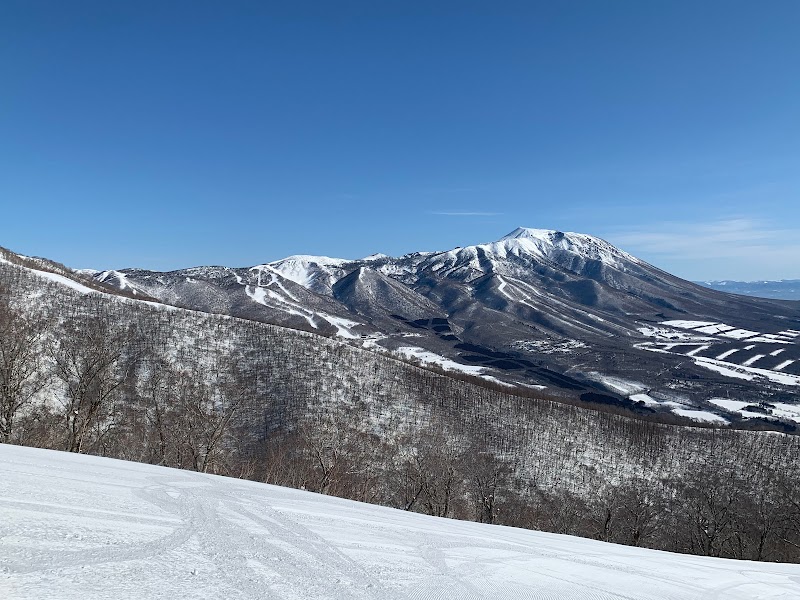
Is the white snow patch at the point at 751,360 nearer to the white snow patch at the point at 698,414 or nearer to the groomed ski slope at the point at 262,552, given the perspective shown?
the white snow patch at the point at 698,414

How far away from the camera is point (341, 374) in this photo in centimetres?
6156

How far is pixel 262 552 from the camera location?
8461 millimetres

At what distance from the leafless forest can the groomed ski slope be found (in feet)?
95.2

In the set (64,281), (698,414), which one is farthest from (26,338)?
(698,414)

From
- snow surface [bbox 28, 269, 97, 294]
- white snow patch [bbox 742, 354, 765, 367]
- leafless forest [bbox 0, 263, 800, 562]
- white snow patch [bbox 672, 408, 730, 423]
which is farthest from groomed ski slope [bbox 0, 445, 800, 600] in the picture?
white snow patch [bbox 742, 354, 765, 367]

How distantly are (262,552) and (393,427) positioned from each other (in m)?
49.1

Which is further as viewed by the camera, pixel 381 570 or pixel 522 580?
pixel 522 580

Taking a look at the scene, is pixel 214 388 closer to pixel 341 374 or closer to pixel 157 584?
pixel 341 374

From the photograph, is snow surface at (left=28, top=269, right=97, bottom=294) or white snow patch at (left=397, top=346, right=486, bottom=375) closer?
snow surface at (left=28, top=269, right=97, bottom=294)

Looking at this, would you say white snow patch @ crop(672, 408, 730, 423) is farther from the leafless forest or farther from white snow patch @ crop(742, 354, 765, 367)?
white snow patch @ crop(742, 354, 765, 367)

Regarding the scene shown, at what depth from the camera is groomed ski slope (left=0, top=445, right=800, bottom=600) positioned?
6.71 m

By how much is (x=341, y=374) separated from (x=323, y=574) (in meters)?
54.2

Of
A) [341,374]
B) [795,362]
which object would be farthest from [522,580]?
[795,362]

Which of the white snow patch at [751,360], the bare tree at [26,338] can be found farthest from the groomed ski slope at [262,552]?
the white snow patch at [751,360]
